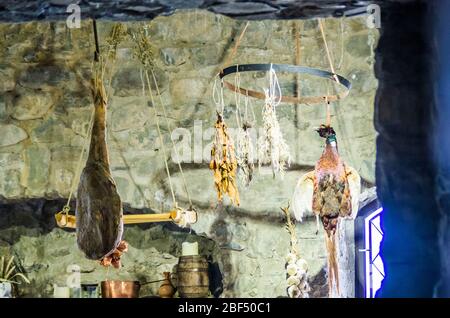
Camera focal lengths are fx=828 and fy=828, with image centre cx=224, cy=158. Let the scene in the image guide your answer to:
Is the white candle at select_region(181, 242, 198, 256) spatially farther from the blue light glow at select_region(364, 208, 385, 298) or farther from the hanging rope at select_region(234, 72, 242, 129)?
the blue light glow at select_region(364, 208, 385, 298)

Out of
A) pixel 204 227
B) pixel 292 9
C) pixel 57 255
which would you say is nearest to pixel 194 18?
pixel 292 9

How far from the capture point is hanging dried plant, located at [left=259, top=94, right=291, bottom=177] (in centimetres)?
385

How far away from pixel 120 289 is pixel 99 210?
374mm

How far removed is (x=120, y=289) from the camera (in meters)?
3.79

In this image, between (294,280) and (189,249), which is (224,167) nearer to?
(189,249)

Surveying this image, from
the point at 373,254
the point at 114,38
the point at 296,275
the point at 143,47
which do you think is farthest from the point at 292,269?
the point at 114,38

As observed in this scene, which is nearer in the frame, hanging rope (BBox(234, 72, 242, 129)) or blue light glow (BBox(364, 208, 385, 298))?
blue light glow (BBox(364, 208, 385, 298))

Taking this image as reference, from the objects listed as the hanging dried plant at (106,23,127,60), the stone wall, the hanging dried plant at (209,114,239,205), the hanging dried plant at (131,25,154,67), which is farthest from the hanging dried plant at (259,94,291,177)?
the hanging dried plant at (106,23,127,60)

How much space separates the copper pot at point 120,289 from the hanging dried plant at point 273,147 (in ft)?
2.67

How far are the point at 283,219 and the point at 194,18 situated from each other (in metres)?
1.04

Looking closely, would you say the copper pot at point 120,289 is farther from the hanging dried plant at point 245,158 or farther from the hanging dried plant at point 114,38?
the hanging dried plant at point 114,38

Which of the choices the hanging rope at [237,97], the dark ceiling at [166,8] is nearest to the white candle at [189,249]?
the hanging rope at [237,97]

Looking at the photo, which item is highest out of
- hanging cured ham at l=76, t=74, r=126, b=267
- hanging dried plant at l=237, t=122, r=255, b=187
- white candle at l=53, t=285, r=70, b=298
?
hanging dried plant at l=237, t=122, r=255, b=187

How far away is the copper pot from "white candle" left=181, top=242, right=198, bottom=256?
0.26 meters
